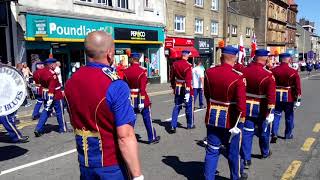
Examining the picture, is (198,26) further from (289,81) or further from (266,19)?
(289,81)

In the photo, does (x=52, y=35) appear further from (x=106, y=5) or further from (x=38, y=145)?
(x=38, y=145)

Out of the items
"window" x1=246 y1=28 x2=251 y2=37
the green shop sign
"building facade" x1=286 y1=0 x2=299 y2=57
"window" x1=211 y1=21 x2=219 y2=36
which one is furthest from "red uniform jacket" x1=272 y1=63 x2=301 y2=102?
"building facade" x1=286 y1=0 x2=299 y2=57

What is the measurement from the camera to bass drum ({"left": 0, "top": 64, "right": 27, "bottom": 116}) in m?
6.58

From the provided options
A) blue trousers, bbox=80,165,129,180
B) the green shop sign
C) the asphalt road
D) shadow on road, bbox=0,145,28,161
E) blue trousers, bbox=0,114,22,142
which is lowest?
shadow on road, bbox=0,145,28,161

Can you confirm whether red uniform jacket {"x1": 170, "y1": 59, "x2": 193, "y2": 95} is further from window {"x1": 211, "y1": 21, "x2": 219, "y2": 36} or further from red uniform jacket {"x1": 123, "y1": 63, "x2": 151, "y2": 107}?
window {"x1": 211, "y1": 21, "x2": 219, "y2": 36}

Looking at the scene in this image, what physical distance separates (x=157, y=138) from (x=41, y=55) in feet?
43.4

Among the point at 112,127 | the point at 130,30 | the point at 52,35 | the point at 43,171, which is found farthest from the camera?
the point at 130,30

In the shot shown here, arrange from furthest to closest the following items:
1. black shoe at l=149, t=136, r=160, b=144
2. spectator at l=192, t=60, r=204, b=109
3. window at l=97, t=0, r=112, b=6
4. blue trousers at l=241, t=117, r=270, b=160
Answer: window at l=97, t=0, r=112, b=6
spectator at l=192, t=60, r=204, b=109
black shoe at l=149, t=136, r=160, b=144
blue trousers at l=241, t=117, r=270, b=160

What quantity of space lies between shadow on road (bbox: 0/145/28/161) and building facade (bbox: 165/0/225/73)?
75.4 ft

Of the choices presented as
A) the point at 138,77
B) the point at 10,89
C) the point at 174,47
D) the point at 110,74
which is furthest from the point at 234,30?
the point at 110,74

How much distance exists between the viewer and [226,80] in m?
5.11

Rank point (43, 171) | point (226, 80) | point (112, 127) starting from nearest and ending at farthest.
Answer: point (112, 127) < point (226, 80) < point (43, 171)

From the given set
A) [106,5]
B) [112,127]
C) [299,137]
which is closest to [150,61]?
[106,5]

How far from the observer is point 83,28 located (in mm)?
22156
